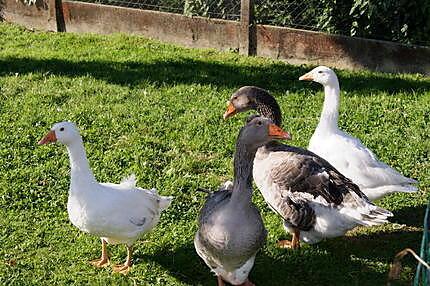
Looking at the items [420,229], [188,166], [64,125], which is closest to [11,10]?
[188,166]

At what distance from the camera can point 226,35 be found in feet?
33.3

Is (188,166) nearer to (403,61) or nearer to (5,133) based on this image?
(5,133)

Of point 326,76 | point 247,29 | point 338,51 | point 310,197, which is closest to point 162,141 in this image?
point 326,76

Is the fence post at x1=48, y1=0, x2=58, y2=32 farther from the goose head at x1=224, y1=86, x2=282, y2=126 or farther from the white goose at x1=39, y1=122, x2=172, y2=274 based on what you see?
the white goose at x1=39, y1=122, x2=172, y2=274

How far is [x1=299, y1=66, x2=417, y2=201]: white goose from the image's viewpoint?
17.1 ft

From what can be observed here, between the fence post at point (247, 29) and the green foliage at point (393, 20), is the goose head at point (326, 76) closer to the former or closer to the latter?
the green foliage at point (393, 20)

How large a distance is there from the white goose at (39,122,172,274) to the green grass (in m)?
0.35

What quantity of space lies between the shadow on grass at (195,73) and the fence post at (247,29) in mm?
640

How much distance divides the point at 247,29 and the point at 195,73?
4.51 feet

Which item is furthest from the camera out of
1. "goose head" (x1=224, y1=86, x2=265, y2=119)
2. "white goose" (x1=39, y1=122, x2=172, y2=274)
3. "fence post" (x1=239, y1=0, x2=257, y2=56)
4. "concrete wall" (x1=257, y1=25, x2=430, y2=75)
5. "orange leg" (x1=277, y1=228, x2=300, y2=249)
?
"fence post" (x1=239, y1=0, x2=257, y2=56)

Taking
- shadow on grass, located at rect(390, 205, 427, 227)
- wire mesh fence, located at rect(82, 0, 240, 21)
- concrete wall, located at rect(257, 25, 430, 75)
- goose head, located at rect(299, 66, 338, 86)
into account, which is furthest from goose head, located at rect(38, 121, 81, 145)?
wire mesh fence, located at rect(82, 0, 240, 21)

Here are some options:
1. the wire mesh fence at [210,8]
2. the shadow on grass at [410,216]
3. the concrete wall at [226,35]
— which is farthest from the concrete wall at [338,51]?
the shadow on grass at [410,216]

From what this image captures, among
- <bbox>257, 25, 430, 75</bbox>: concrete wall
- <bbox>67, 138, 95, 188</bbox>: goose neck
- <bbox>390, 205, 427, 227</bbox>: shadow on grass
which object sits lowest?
<bbox>390, 205, 427, 227</bbox>: shadow on grass

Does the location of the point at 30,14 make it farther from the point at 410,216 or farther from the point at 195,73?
the point at 410,216
